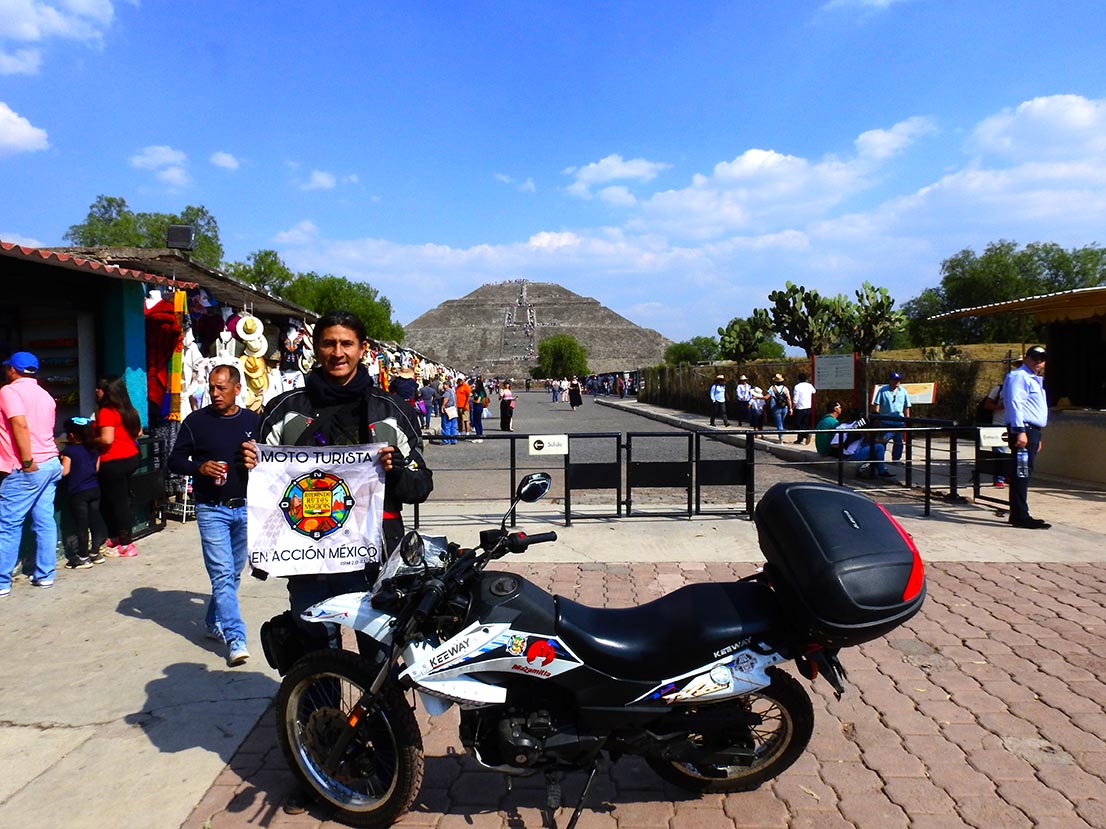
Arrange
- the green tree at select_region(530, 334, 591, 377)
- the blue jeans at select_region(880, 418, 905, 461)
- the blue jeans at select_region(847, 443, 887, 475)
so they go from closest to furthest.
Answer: the blue jeans at select_region(847, 443, 887, 475), the blue jeans at select_region(880, 418, 905, 461), the green tree at select_region(530, 334, 591, 377)

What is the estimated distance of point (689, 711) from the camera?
281 cm

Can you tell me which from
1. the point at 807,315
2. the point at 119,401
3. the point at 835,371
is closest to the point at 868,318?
the point at 807,315

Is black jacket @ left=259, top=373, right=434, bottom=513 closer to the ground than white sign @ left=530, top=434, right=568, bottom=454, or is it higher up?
higher up

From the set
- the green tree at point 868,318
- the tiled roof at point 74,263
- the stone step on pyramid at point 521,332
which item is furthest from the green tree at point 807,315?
the stone step on pyramid at point 521,332

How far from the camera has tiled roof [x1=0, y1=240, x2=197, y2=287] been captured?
5763 mm

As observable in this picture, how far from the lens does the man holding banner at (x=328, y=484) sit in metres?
3.07

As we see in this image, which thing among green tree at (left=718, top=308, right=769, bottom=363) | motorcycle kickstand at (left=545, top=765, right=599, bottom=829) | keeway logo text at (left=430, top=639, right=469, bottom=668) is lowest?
motorcycle kickstand at (left=545, top=765, right=599, bottom=829)

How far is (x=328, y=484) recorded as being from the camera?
310cm

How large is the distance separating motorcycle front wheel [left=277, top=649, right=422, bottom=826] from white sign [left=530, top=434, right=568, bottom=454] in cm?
509

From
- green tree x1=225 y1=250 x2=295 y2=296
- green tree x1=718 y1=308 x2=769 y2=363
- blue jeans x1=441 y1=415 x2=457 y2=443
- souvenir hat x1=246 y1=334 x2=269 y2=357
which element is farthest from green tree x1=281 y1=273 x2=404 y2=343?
souvenir hat x1=246 y1=334 x2=269 y2=357

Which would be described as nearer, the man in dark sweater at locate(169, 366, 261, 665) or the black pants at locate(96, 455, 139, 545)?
the man in dark sweater at locate(169, 366, 261, 665)

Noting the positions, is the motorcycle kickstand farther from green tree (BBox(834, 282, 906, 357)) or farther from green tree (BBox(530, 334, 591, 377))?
green tree (BBox(530, 334, 591, 377))

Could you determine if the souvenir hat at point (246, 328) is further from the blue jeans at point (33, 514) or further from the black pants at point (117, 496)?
the blue jeans at point (33, 514)

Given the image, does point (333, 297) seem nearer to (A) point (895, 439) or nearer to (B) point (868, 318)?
(B) point (868, 318)
